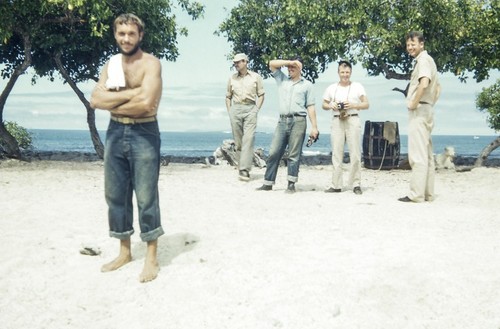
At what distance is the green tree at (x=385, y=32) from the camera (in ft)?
53.3

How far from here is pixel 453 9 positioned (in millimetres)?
16375

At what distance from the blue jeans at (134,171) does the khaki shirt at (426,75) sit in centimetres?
462

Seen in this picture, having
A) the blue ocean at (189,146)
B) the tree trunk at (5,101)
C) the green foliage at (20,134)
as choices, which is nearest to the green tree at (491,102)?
the blue ocean at (189,146)

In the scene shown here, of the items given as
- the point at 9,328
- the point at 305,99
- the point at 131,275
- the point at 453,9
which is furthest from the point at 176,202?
the point at 453,9

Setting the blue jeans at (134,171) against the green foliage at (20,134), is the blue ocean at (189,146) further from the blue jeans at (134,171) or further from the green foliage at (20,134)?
the blue jeans at (134,171)

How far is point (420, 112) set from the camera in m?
8.09

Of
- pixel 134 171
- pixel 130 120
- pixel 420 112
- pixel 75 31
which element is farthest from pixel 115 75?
pixel 75 31

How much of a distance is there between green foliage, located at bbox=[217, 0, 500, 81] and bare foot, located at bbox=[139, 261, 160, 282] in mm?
12897

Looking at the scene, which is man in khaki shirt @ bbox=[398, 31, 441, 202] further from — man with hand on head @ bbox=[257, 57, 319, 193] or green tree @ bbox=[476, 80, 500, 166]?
green tree @ bbox=[476, 80, 500, 166]

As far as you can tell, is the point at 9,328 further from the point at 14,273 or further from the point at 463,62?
the point at 463,62

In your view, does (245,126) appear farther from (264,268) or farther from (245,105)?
(264,268)

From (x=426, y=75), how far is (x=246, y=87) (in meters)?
4.18

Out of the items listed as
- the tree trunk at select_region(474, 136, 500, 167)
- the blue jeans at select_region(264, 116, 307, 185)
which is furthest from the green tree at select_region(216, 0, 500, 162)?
Result: the blue jeans at select_region(264, 116, 307, 185)

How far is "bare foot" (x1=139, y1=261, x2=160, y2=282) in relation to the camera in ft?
15.1
